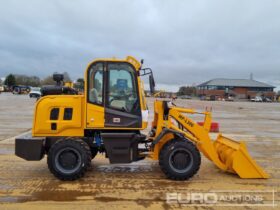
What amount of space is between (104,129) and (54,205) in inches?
83.6

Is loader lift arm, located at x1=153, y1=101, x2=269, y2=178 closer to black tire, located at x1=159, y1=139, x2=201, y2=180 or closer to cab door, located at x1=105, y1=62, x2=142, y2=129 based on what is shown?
black tire, located at x1=159, y1=139, x2=201, y2=180

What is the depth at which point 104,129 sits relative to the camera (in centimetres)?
723

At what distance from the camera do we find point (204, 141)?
24.1 ft

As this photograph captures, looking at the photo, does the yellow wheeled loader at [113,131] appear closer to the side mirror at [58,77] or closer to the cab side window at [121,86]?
the cab side window at [121,86]

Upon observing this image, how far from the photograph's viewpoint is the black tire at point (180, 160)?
7039 mm

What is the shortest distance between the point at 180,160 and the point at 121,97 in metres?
1.80

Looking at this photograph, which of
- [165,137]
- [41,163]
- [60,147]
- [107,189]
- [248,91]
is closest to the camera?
[107,189]

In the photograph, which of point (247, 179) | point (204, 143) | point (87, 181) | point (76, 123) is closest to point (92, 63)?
point (76, 123)

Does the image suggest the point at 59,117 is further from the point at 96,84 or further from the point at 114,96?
the point at 114,96

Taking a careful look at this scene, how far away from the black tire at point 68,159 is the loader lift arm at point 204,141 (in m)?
1.55

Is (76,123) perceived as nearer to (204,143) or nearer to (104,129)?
(104,129)

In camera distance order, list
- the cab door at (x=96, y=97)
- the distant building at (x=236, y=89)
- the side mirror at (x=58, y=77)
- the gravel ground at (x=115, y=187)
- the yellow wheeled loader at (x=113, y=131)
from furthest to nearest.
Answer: the distant building at (x=236, y=89) < the side mirror at (x=58, y=77) < the cab door at (x=96, y=97) < the yellow wheeled loader at (x=113, y=131) < the gravel ground at (x=115, y=187)

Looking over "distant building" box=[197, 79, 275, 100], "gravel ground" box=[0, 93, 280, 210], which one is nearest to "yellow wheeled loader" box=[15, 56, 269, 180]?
"gravel ground" box=[0, 93, 280, 210]

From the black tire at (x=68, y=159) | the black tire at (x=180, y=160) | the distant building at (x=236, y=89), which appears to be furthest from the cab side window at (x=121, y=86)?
the distant building at (x=236, y=89)
